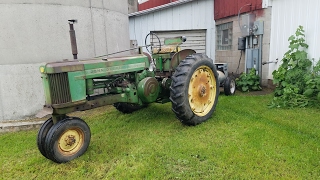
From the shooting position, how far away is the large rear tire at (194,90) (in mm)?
3439

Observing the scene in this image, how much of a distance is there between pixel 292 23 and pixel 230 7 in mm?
2334

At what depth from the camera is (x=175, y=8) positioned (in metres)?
8.62

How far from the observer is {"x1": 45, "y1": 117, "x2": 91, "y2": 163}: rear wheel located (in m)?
2.67

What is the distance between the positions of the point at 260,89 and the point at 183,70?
3542mm

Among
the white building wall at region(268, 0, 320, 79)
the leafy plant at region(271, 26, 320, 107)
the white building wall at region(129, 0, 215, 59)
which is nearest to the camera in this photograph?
the leafy plant at region(271, 26, 320, 107)

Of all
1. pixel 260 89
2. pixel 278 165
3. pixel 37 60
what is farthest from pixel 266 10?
pixel 37 60

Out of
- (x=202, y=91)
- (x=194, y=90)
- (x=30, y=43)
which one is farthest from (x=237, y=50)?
(x=30, y=43)

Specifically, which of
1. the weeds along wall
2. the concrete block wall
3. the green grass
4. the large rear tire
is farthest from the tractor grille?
the concrete block wall

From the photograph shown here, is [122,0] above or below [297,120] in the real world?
above

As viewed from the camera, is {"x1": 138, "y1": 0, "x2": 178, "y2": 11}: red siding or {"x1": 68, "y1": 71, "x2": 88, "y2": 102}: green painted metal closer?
{"x1": 68, "y1": 71, "x2": 88, "y2": 102}: green painted metal

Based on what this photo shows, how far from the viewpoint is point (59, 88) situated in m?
2.77

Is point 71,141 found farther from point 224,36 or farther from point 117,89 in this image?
point 224,36

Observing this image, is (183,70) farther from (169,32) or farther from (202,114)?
(169,32)

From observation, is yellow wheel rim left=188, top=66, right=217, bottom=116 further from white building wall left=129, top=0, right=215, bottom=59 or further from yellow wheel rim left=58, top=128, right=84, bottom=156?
white building wall left=129, top=0, right=215, bottom=59
